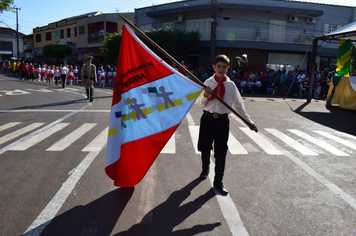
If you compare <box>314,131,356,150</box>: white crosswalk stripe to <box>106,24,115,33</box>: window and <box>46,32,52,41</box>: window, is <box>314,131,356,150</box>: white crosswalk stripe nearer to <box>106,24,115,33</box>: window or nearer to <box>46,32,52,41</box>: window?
<box>106,24,115,33</box>: window

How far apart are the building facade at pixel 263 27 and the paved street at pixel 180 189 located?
23683mm

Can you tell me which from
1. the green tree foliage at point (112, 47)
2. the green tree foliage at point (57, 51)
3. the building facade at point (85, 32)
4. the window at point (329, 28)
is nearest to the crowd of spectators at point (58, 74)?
the green tree foliage at point (112, 47)

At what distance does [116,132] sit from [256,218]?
2.11 meters

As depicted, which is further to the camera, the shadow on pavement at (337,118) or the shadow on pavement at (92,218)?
the shadow on pavement at (337,118)

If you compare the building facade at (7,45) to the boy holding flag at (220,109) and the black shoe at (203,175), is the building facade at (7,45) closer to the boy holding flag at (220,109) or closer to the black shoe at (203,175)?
the black shoe at (203,175)

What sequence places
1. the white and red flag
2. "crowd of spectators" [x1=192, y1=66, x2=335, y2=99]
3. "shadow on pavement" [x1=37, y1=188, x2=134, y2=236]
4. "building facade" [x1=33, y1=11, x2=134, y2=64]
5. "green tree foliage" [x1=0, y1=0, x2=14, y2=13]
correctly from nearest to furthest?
"shadow on pavement" [x1=37, y1=188, x2=134, y2=236]
the white and red flag
"green tree foliage" [x1=0, y1=0, x2=14, y2=13]
"crowd of spectators" [x1=192, y1=66, x2=335, y2=99]
"building facade" [x1=33, y1=11, x2=134, y2=64]

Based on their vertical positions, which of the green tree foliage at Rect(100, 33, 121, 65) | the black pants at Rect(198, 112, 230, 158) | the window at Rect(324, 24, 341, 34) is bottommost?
the black pants at Rect(198, 112, 230, 158)

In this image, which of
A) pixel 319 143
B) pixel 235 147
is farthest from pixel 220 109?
pixel 319 143

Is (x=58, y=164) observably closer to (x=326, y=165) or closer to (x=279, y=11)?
(x=326, y=165)

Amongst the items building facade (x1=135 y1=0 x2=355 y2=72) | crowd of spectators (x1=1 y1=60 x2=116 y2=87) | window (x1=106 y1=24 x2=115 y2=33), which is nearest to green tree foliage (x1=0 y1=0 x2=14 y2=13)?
crowd of spectators (x1=1 y1=60 x2=116 y2=87)

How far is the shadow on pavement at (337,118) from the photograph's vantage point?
9.68 m

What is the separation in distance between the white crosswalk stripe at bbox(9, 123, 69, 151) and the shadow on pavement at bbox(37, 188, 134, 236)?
11.1 feet

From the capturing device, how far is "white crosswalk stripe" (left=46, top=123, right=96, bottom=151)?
21.4 ft

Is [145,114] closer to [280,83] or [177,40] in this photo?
[280,83]
